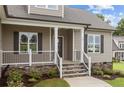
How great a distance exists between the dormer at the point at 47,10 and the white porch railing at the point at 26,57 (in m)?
2.78

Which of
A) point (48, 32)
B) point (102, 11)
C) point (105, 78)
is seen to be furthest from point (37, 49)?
point (102, 11)

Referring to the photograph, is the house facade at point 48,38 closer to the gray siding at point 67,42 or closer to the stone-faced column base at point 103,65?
the gray siding at point 67,42

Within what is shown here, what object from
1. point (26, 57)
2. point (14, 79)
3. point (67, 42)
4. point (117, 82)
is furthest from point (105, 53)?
point (14, 79)

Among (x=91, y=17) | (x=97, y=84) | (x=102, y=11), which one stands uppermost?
(x=102, y=11)

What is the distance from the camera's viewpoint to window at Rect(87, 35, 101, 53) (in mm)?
19469

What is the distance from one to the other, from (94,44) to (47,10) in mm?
4675

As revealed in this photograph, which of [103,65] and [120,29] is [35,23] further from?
[120,29]

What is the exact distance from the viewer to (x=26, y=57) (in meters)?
16.4

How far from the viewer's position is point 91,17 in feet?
73.9

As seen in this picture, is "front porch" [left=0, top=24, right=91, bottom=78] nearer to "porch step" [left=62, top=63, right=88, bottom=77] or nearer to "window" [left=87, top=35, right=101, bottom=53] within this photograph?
"porch step" [left=62, top=63, right=88, bottom=77]

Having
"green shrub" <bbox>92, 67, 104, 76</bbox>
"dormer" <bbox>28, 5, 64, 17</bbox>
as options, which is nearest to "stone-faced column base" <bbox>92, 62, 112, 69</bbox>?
"green shrub" <bbox>92, 67, 104, 76</bbox>

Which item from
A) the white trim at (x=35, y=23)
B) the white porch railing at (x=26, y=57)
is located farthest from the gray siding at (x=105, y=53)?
the white porch railing at (x=26, y=57)
